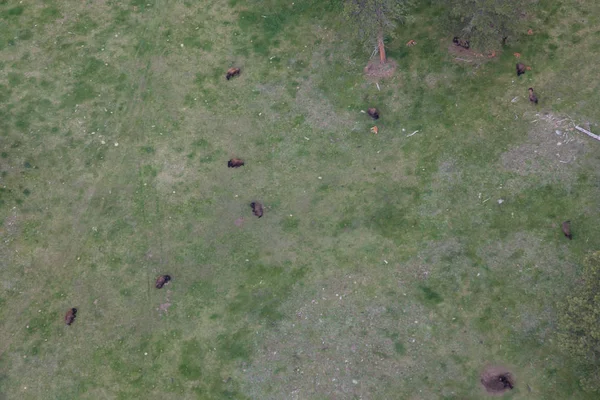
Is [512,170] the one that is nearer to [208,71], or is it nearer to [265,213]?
[265,213]

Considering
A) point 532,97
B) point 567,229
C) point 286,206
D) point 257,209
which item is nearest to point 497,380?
point 567,229

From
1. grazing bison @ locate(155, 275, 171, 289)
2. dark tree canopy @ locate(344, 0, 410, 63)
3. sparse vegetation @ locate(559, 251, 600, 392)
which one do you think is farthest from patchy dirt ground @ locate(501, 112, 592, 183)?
grazing bison @ locate(155, 275, 171, 289)

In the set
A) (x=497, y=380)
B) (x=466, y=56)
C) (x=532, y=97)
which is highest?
(x=466, y=56)

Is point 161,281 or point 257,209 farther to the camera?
point 257,209

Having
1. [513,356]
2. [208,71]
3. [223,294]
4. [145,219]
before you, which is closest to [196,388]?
[223,294]

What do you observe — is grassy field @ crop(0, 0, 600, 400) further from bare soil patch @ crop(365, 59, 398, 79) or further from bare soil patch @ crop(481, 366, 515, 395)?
bare soil patch @ crop(365, 59, 398, 79)

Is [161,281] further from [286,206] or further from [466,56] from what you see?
[466,56]

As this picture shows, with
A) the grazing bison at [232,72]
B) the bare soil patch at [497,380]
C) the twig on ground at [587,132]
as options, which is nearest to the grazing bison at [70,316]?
the grazing bison at [232,72]
